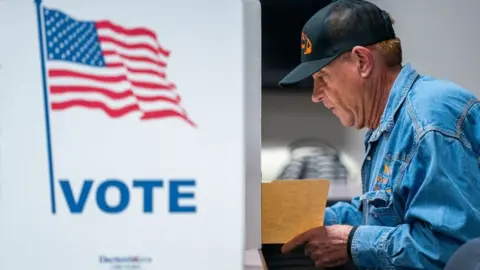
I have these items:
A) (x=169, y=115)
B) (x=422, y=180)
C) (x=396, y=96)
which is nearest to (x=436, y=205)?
(x=422, y=180)

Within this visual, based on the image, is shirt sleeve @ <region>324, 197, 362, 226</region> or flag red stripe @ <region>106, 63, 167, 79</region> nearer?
flag red stripe @ <region>106, 63, 167, 79</region>

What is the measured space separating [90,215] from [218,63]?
237mm

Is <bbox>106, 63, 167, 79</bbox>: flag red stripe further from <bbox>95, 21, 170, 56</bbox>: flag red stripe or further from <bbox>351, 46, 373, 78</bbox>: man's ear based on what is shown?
<bbox>351, 46, 373, 78</bbox>: man's ear

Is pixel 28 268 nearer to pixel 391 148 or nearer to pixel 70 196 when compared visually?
pixel 70 196

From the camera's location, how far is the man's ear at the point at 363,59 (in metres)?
1.24

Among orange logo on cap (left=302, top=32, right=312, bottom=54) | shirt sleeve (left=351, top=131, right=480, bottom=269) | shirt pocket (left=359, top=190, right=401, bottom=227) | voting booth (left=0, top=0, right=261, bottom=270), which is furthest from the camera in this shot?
orange logo on cap (left=302, top=32, right=312, bottom=54)

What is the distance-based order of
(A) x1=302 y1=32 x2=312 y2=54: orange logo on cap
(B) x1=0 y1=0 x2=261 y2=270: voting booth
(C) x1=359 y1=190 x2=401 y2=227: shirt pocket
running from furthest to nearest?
1. (A) x1=302 y1=32 x2=312 y2=54: orange logo on cap
2. (C) x1=359 y1=190 x2=401 y2=227: shirt pocket
3. (B) x1=0 y1=0 x2=261 y2=270: voting booth

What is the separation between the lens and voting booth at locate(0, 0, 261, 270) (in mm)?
599

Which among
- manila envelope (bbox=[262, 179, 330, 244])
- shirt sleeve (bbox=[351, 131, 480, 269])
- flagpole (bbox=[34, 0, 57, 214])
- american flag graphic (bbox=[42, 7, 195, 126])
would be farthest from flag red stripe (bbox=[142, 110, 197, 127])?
shirt sleeve (bbox=[351, 131, 480, 269])

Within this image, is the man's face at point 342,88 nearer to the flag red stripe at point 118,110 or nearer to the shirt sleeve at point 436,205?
the shirt sleeve at point 436,205

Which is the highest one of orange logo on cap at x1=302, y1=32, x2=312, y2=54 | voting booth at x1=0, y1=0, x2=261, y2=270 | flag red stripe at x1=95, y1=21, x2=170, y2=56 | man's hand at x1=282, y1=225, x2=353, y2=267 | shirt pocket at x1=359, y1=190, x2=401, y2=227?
orange logo on cap at x1=302, y1=32, x2=312, y2=54

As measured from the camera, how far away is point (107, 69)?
606 millimetres

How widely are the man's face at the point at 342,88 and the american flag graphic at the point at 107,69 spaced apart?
0.76m

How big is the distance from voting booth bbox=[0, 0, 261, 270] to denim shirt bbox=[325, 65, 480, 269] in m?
0.54
